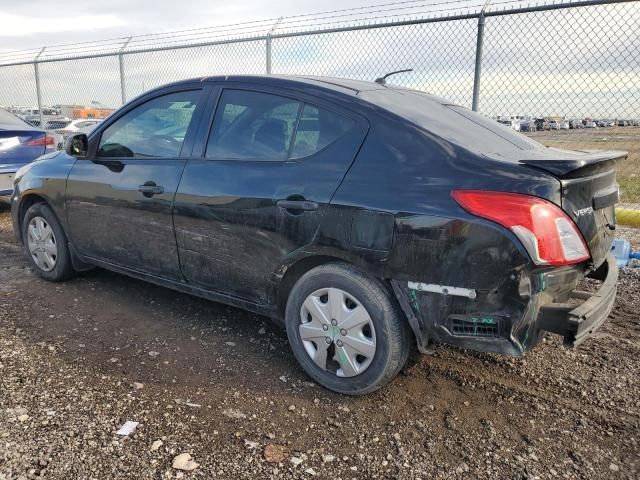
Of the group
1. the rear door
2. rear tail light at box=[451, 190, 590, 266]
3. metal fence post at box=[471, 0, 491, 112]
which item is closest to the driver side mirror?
the rear door

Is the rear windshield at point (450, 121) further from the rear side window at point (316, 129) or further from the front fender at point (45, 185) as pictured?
the front fender at point (45, 185)

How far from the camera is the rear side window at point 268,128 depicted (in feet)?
9.50

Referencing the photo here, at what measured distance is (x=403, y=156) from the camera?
2600mm

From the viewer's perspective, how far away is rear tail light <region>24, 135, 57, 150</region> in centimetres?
730

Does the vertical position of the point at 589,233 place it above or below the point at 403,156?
below

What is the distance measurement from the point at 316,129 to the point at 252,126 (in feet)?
1.62

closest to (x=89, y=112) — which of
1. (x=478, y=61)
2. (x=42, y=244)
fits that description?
(x=42, y=244)

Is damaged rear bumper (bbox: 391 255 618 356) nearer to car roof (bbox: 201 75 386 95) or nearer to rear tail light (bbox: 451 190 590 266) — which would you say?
rear tail light (bbox: 451 190 590 266)

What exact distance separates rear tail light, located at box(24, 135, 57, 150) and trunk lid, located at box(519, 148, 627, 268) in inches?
269

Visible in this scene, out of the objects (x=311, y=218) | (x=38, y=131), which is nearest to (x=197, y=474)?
(x=311, y=218)

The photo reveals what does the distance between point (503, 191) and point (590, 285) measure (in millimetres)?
1390

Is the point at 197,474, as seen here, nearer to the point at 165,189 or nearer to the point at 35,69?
the point at 165,189

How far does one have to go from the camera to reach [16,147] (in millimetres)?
7129

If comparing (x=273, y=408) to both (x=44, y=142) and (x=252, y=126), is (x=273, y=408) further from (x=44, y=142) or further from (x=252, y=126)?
(x=44, y=142)
